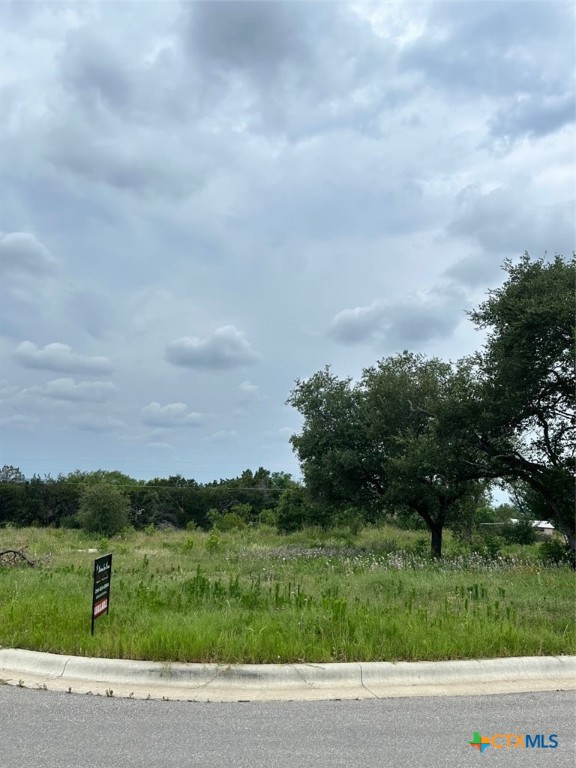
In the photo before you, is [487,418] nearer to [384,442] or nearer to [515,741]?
[384,442]

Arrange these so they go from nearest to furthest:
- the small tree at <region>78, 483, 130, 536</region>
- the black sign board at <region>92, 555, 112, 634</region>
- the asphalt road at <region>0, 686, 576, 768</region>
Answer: the asphalt road at <region>0, 686, 576, 768</region>
the black sign board at <region>92, 555, 112, 634</region>
the small tree at <region>78, 483, 130, 536</region>

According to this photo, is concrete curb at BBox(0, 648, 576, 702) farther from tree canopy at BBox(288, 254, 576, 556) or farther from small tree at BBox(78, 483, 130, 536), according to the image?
small tree at BBox(78, 483, 130, 536)

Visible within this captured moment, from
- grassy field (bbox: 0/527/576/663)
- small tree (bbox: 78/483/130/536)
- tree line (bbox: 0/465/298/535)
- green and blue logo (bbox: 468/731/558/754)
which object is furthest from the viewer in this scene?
tree line (bbox: 0/465/298/535)

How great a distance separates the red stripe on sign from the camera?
6.46 metres

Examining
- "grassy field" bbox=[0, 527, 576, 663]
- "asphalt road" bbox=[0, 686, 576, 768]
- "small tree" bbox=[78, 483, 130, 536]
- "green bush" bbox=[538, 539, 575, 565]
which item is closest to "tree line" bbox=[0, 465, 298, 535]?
"small tree" bbox=[78, 483, 130, 536]

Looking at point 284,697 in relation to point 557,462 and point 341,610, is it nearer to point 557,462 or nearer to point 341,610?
point 341,610

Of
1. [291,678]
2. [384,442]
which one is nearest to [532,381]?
[384,442]

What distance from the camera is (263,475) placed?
81.2 metres

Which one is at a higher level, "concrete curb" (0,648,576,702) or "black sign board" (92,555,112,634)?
"black sign board" (92,555,112,634)

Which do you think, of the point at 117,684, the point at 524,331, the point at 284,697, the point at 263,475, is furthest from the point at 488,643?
the point at 263,475

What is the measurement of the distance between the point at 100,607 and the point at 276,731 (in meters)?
2.87

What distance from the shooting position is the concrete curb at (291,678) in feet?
17.3

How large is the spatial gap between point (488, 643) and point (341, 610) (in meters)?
1.53

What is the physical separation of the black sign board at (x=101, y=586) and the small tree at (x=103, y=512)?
3539 centimetres
